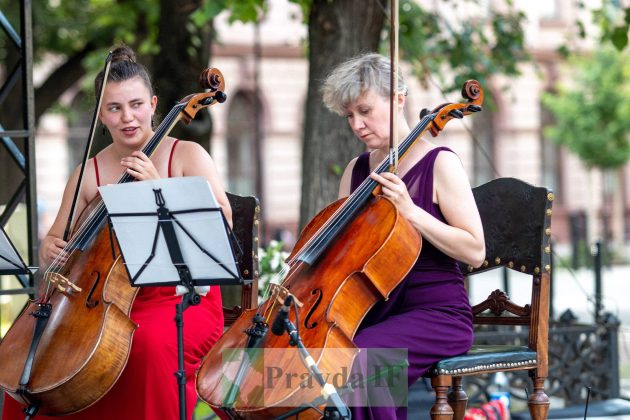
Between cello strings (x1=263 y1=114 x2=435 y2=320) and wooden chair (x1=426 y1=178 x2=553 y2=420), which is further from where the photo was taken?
wooden chair (x1=426 y1=178 x2=553 y2=420)

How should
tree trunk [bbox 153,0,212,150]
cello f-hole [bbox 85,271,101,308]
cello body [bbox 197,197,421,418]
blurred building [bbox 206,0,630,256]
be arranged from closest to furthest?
cello body [bbox 197,197,421,418] < cello f-hole [bbox 85,271,101,308] < tree trunk [bbox 153,0,212,150] < blurred building [bbox 206,0,630,256]

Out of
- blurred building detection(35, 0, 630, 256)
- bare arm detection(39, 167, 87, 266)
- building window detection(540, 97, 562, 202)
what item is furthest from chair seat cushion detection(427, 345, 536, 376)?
building window detection(540, 97, 562, 202)

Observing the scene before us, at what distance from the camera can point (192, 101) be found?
12.4 feet

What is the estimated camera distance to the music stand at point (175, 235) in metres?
3.16

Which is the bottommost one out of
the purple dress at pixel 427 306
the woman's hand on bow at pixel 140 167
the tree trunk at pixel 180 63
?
the purple dress at pixel 427 306

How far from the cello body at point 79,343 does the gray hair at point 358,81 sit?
0.92 meters

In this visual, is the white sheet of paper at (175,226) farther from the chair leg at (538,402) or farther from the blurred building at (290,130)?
the blurred building at (290,130)

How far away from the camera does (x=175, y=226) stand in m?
3.21

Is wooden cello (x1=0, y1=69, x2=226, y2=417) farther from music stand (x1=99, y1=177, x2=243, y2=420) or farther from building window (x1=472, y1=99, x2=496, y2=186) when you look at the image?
building window (x1=472, y1=99, x2=496, y2=186)

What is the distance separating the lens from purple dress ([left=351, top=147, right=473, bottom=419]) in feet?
11.8

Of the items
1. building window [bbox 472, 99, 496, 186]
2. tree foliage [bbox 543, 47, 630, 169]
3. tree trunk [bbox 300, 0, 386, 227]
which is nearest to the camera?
tree trunk [bbox 300, 0, 386, 227]

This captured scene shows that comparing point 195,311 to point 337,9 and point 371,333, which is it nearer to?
point 371,333

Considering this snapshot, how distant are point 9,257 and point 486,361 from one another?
1.70 metres

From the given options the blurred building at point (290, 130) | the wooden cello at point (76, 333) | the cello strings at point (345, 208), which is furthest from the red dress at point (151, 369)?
the blurred building at point (290, 130)
